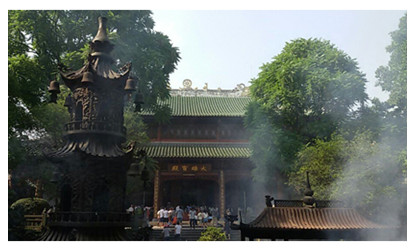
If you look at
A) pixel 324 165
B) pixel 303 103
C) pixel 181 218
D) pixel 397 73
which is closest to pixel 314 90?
pixel 303 103

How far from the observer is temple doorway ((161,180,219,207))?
70.5ft

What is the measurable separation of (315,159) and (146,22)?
938cm

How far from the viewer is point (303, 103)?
603 inches

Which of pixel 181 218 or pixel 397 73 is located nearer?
pixel 397 73

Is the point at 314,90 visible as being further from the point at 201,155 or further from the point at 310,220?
the point at 310,220

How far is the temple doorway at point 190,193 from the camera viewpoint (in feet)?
70.5

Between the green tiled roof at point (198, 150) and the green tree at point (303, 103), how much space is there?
3.60 meters

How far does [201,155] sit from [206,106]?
441 centimetres

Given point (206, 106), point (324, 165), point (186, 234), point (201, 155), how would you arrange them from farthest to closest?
point (206, 106) < point (201, 155) < point (186, 234) < point (324, 165)

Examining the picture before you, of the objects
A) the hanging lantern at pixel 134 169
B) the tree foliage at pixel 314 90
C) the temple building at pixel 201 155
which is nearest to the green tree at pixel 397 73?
the tree foliage at pixel 314 90

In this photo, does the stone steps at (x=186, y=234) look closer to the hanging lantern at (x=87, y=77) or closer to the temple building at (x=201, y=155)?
the temple building at (x=201, y=155)

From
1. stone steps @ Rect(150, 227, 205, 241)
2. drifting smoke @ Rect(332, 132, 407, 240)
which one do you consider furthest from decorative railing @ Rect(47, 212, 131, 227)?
stone steps @ Rect(150, 227, 205, 241)

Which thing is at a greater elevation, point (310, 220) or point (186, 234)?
point (310, 220)
